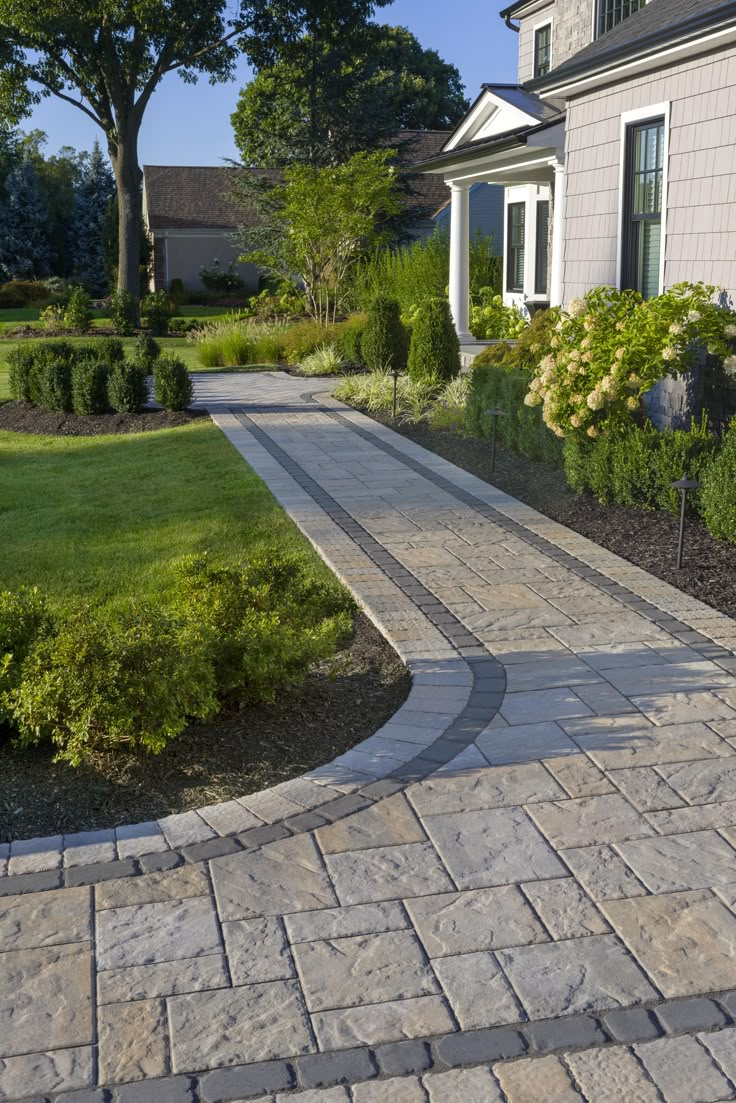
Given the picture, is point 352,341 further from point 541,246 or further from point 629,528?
point 629,528

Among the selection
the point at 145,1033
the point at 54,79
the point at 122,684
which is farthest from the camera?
the point at 54,79

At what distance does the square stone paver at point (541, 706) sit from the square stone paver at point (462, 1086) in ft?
6.98

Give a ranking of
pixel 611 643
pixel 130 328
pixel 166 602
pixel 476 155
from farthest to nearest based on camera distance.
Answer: pixel 130 328, pixel 476 155, pixel 166 602, pixel 611 643

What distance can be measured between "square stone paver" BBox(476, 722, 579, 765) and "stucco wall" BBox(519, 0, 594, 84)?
48.4ft

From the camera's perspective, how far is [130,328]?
28.7m

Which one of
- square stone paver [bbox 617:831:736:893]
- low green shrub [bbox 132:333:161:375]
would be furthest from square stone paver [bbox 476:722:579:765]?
low green shrub [bbox 132:333:161:375]

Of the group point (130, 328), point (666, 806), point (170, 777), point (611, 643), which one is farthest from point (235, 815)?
point (130, 328)

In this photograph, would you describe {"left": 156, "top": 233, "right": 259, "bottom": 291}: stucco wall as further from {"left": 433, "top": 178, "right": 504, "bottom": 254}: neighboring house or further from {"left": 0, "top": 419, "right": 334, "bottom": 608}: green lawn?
{"left": 0, "top": 419, "right": 334, "bottom": 608}: green lawn

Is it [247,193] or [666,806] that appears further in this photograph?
[247,193]

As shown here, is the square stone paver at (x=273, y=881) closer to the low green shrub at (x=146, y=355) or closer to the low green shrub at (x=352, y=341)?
the low green shrub at (x=146, y=355)

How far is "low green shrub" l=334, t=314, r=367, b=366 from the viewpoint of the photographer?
1862 centimetres

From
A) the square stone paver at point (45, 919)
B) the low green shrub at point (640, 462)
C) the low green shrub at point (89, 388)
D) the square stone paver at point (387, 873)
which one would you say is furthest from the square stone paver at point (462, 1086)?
the low green shrub at point (89, 388)

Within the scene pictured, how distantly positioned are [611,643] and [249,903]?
2.81 m

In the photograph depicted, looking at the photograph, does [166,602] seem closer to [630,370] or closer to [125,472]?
[630,370]
